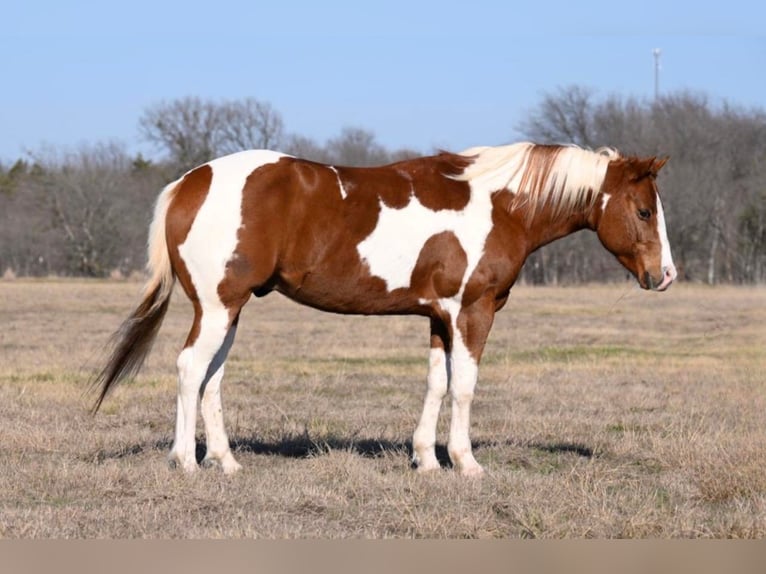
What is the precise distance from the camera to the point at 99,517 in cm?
608

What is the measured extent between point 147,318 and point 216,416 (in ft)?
2.88

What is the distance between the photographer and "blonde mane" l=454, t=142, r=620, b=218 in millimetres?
7922

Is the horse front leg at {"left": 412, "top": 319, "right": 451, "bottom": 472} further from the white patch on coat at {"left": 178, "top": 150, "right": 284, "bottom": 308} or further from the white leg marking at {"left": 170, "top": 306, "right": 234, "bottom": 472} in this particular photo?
the white patch on coat at {"left": 178, "top": 150, "right": 284, "bottom": 308}

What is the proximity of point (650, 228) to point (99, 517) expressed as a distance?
14.1 ft

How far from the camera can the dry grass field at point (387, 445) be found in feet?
19.9

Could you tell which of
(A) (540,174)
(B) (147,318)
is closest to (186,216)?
(B) (147,318)

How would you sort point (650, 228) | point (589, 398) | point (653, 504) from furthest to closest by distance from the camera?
point (589, 398) → point (650, 228) → point (653, 504)

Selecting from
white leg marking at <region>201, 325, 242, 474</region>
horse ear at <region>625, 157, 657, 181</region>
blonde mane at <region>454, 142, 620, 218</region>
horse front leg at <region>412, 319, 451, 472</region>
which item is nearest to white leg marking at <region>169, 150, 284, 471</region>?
white leg marking at <region>201, 325, 242, 474</region>

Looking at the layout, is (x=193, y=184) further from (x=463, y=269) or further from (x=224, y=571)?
(x=224, y=571)

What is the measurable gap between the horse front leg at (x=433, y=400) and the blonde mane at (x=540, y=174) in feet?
3.55

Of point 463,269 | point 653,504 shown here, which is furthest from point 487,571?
point 463,269

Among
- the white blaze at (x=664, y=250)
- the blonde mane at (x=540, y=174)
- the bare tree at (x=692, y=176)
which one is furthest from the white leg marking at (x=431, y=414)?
the bare tree at (x=692, y=176)

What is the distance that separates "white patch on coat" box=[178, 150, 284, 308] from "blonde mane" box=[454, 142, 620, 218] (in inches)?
63.5

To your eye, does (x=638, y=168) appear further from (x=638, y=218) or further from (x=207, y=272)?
(x=207, y=272)
